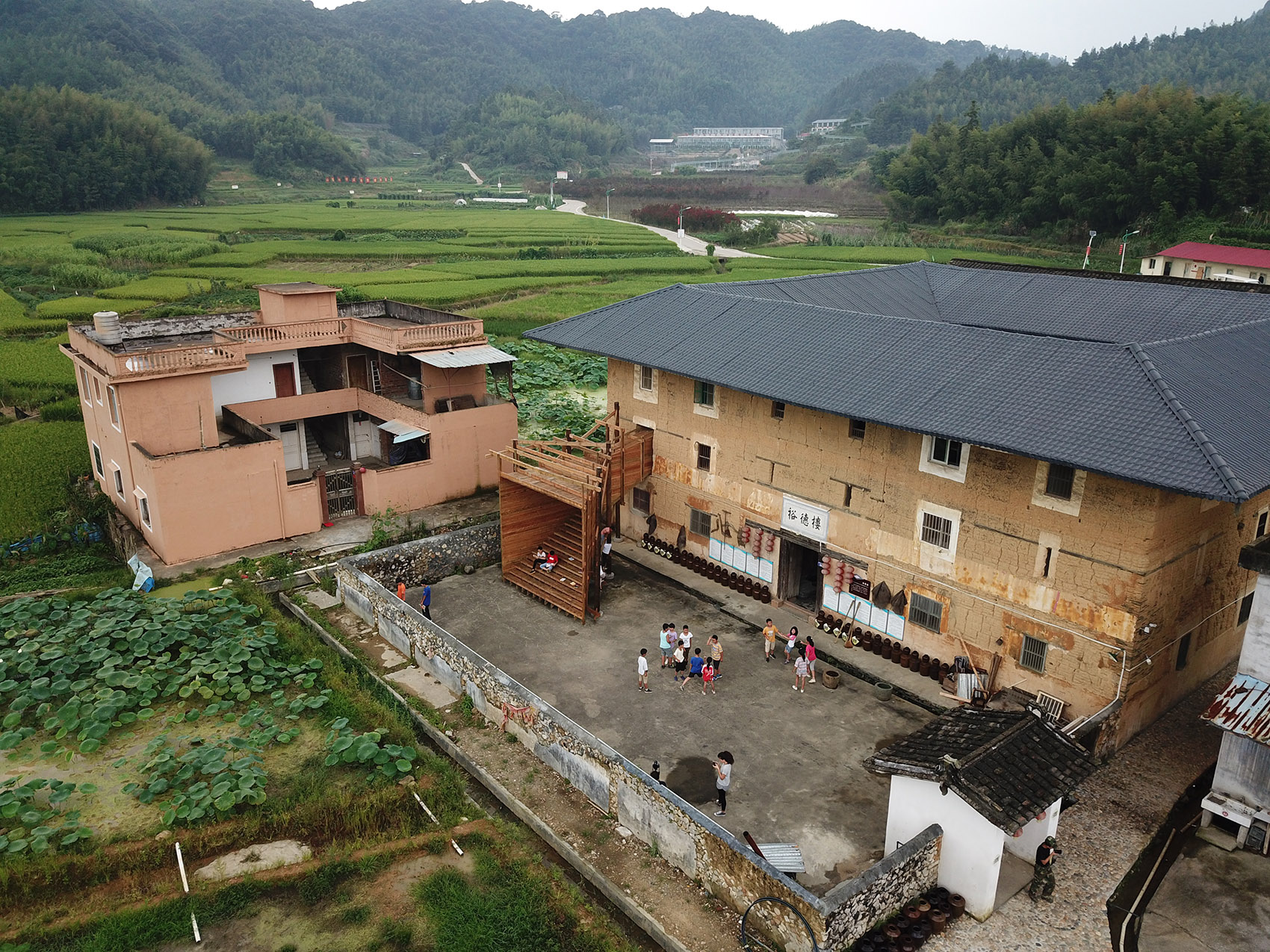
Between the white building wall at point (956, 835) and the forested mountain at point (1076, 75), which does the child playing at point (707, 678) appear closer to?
the white building wall at point (956, 835)

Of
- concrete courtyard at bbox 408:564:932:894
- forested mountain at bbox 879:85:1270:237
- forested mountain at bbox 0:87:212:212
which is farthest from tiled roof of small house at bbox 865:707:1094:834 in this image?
forested mountain at bbox 0:87:212:212

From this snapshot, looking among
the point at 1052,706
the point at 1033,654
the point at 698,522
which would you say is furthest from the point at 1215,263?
the point at 1052,706

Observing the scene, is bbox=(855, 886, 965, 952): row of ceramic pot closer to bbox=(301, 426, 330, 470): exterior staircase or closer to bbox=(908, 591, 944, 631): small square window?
bbox=(908, 591, 944, 631): small square window

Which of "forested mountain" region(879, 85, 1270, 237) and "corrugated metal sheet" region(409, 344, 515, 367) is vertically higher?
"forested mountain" region(879, 85, 1270, 237)

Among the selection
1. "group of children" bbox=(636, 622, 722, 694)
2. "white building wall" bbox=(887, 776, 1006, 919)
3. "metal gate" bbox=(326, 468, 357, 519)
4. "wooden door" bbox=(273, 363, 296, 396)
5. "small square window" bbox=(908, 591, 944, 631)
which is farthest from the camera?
"wooden door" bbox=(273, 363, 296, 396)

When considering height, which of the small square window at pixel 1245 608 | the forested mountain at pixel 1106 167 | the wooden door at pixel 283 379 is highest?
the forested mountain at pixel 1106 167

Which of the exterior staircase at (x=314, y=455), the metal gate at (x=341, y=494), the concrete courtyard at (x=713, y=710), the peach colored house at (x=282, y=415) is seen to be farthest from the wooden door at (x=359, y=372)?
the concrete courtyard at (x=713, y=710)
